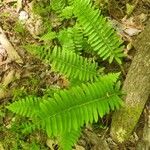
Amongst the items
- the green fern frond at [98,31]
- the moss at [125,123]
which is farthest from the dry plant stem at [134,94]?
the green fern frond at [98,31]

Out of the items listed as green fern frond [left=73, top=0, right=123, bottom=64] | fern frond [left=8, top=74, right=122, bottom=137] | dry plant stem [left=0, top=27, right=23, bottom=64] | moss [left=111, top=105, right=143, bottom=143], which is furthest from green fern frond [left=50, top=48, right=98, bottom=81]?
dry plant stem [left=0, top=27, right=23, bottom=64]

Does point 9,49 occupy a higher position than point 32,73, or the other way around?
point 9,49

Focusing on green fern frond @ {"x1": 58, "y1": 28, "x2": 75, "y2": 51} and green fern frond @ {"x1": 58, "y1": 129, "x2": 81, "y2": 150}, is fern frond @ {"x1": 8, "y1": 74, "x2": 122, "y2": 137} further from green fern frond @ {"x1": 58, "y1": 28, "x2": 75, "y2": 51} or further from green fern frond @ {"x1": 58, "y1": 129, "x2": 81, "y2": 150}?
green fern frond @ {"x1": 58, "y1": 28, "x2": 75, "y2": 51}

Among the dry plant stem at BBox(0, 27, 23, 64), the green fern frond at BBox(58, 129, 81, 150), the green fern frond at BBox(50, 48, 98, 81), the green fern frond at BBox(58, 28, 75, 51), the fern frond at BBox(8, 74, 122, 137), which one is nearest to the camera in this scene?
the fern frond at BBox(8, 74, 122, 137)

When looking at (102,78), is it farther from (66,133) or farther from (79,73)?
(66,133)

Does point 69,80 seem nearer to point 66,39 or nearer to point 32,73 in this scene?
point 66,39

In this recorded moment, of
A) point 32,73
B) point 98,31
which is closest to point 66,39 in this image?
point 98,31

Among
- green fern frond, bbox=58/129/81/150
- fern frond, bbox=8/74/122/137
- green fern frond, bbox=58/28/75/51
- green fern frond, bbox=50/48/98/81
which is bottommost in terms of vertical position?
green fern frond, bbox=58/129/81/150
